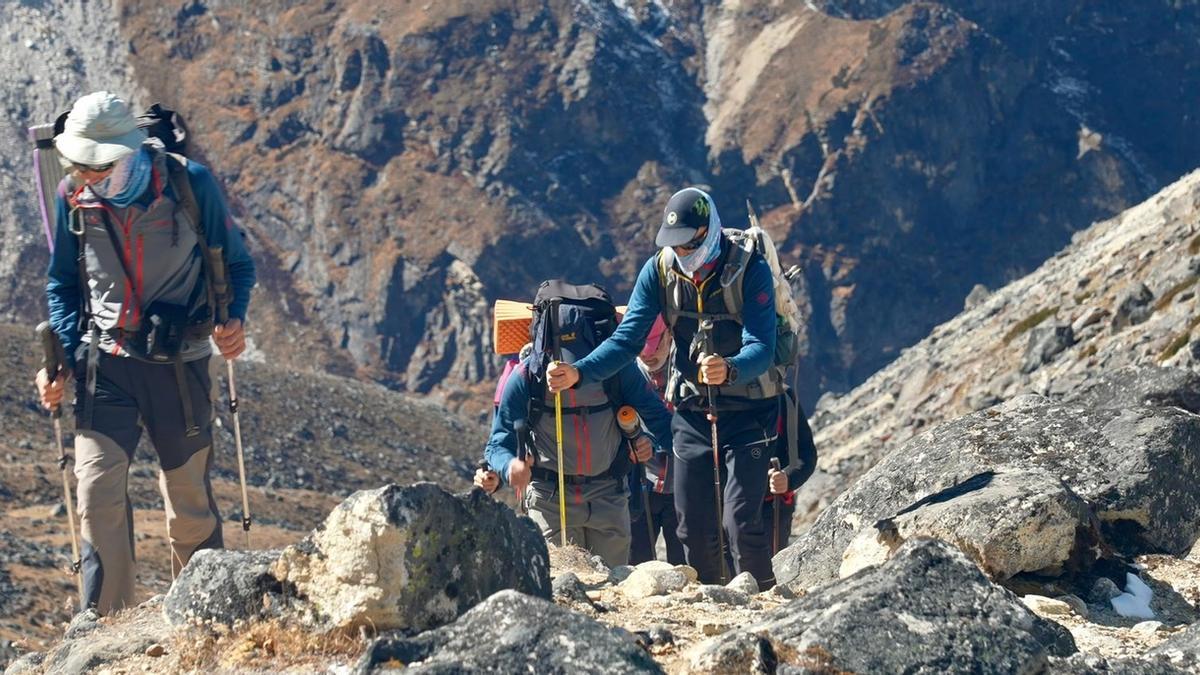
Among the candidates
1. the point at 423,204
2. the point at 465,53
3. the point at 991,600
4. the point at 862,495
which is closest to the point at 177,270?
the point at 862,495

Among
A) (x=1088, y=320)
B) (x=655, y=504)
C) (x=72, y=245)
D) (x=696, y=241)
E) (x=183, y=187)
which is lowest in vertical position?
(x=1088, y=320)

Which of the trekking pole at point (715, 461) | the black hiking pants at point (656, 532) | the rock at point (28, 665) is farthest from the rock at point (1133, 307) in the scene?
the rock at point (28, 665)

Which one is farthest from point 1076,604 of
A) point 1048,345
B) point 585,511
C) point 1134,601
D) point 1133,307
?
point 1048,345

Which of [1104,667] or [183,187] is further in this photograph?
[183,187]

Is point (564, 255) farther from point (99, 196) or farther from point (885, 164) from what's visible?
point (99, 196)

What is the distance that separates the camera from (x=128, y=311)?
10336 mm

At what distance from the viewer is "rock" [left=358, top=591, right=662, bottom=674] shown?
624 centimetres

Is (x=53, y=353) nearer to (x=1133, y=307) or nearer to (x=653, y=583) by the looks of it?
(x=653, y=583)

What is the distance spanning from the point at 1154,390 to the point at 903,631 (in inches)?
320

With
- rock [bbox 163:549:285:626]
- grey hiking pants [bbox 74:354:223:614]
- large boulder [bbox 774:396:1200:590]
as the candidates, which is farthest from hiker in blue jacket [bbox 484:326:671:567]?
rock [bbox 163:549:285:626]

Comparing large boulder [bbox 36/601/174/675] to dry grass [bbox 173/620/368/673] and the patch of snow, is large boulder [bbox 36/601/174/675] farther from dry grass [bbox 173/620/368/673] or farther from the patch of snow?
the patch of snow

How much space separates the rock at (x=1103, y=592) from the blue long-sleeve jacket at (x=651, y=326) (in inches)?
88.7

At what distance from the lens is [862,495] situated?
12.0 metres

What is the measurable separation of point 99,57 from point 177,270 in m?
136
